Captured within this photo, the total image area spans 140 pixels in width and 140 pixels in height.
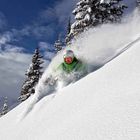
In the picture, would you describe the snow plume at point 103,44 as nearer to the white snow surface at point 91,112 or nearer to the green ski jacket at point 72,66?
the green ski jacket at point 72,66

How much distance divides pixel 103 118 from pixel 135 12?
59.6 ft

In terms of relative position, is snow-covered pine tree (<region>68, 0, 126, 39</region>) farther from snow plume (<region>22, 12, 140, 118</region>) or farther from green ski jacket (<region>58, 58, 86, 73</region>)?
green ski jacket (<region>58, 58, 86, 73</region>)

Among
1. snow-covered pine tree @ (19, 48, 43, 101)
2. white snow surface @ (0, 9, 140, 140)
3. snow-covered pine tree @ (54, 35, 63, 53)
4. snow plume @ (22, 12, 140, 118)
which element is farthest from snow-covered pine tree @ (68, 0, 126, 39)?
snow-covered pine tree @ (54, 35, 63, 53)

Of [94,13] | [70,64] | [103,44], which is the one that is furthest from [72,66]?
[94,13]

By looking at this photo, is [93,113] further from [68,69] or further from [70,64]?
[70,64]

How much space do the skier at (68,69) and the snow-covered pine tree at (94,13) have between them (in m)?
12.7

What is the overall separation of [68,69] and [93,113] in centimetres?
676

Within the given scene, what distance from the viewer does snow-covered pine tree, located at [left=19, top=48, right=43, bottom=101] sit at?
35.7 meters

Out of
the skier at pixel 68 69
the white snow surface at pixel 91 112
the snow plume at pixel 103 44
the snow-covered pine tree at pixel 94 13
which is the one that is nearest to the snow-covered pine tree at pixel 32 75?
the snow-covered pine tree at pixel 94 13

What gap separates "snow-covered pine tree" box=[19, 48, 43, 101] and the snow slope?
26.6 metres

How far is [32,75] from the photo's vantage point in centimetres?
3631

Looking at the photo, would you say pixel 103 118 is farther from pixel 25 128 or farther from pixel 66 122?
pixel 25 128

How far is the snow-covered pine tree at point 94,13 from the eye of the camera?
24.8m

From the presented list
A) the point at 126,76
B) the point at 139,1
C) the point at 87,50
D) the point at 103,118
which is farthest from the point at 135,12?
the point at 103,118
